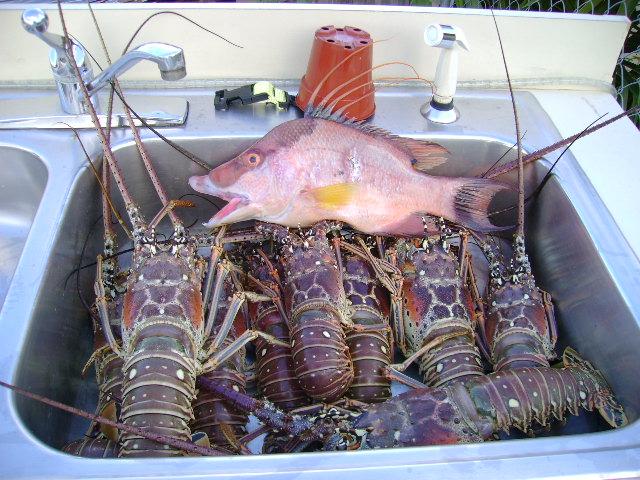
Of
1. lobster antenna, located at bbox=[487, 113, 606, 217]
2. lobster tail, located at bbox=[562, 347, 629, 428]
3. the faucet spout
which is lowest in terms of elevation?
lobster tail, located at bbox=[562, 347, 629, 428]

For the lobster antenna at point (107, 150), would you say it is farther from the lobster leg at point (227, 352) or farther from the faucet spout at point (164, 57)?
the lobster leg at point (227, 352)

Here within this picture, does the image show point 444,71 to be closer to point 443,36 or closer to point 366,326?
point 443,36

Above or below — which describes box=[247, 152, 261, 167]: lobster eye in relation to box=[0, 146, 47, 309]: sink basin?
above

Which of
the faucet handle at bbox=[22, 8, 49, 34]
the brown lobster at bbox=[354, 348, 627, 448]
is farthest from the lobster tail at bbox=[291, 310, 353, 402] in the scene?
the faucet handle at bbox=[22, 8, 49, 34]

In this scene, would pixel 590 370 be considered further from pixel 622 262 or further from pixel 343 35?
pixel 343 35

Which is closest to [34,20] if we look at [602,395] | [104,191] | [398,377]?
[104,191]

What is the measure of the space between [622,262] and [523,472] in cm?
86

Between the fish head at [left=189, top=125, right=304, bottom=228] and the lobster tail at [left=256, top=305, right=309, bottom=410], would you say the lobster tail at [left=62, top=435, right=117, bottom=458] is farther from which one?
the fish head at [left=189, top=125, right=304, bottom=228]

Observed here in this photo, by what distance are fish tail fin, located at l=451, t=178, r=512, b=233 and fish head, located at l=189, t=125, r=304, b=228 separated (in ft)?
2.00

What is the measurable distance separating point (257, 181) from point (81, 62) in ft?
2.29

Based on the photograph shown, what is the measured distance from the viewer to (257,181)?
5.81 feet

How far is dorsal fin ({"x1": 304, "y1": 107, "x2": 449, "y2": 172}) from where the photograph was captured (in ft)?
6.21

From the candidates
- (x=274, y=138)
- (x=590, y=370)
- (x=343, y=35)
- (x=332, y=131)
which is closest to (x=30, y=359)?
(x=274, y=138)

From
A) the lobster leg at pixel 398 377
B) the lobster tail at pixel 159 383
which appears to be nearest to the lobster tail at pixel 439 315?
the lobster leg at pixel 398 377
